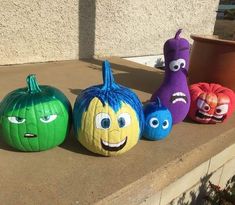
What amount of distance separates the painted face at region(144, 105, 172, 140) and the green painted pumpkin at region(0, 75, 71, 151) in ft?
1.79

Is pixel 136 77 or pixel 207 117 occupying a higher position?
pixel 207 117

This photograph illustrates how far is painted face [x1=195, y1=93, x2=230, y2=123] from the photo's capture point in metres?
2.48

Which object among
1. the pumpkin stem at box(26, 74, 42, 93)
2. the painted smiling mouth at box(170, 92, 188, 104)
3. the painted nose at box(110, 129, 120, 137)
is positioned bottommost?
the painted nose at box(110, 129, 120, 137)

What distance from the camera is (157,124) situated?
7.04 feet

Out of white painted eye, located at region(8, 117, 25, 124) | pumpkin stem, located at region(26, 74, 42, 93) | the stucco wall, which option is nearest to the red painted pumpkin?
pumpkin stem, located at region(26, 74, 42, 93)

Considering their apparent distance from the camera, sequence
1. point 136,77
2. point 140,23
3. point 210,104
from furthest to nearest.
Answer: point 140,23 → point 136,77 → point 210,104

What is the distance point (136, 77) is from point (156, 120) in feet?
6.02

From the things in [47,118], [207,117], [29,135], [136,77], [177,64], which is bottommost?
[136,77]

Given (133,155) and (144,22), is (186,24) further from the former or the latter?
(133,155)

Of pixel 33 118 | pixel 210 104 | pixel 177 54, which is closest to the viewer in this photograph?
pixel 33 118

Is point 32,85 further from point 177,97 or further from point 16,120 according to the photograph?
point 177,97

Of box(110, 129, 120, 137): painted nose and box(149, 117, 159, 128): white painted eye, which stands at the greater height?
box(110, 129, 120, 137): painted nose

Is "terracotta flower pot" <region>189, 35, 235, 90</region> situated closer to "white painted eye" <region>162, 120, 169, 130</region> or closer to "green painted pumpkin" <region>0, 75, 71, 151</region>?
"white painted eye" <region>162, 120, 169, 130</region>

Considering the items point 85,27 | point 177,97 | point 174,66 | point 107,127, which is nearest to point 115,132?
point 107,127
